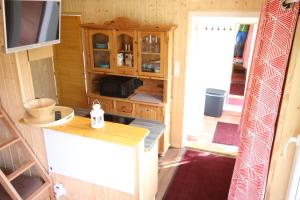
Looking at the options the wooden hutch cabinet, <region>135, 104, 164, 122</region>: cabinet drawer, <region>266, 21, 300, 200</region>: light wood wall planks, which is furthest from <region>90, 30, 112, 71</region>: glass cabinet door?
<region>266, 21, 300, 200</region>: light wood wall planks

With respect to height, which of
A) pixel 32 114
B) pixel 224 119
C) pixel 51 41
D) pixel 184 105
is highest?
pixel 51 41

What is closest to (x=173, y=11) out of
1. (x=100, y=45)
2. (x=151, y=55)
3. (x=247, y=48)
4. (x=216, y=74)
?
(x=151, y=55)

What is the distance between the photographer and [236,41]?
16.7ft

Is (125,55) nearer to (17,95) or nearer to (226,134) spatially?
(17,95)

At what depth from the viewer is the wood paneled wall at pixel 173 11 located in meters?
3.24

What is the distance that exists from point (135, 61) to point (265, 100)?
2.12 metres

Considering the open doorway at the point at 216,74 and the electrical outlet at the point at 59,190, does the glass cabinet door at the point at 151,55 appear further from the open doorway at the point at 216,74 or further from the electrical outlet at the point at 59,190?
the electrical outlet at the point at 59,190

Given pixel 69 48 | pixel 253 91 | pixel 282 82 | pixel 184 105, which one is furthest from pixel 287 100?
pixel 69 48

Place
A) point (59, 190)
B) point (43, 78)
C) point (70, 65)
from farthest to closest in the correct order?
point (43, 78) < point (70, 65) < point (59, 190)

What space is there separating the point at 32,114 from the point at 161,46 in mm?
1811

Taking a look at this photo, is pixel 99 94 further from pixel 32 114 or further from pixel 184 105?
pixel 32 114

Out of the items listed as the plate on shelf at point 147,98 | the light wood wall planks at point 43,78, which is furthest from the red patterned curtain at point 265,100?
the light wood wall planks at point 43,78

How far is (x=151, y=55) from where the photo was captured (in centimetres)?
349

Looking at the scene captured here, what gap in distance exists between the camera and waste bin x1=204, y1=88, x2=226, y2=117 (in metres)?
5.03
